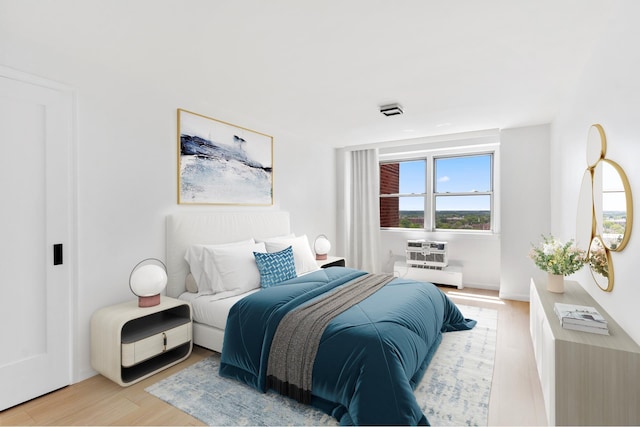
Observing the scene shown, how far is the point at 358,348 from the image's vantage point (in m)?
1.88

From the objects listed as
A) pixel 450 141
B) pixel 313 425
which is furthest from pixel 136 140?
pixel 450 141

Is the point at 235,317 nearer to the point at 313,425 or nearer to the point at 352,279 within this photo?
the point at 313,425

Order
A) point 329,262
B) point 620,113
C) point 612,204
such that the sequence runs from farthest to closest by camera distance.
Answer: point 329,262 < point 612,204 < point 620,113

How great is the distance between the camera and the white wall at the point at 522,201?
413 centimetres

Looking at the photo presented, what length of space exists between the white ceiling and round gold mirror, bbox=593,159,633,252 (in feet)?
2.97

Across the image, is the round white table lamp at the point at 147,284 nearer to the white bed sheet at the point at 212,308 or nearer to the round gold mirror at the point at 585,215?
the white bed sheet at the point at 212,308

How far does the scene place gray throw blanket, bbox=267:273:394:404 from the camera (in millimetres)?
2020

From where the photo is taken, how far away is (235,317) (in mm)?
2436

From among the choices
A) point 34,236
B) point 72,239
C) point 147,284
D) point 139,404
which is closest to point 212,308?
point 147,284

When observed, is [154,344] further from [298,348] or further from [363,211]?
[363,211]

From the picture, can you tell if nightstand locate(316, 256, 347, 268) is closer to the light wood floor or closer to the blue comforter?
the blue comforter

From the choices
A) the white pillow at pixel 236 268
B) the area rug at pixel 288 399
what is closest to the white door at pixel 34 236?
the area rug at pixel 288 399

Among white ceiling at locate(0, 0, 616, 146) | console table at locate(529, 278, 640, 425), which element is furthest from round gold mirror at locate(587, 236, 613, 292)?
white ceiling at locate(0, 0, 616, 146)

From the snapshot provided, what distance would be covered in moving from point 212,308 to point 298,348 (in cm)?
A: 100
